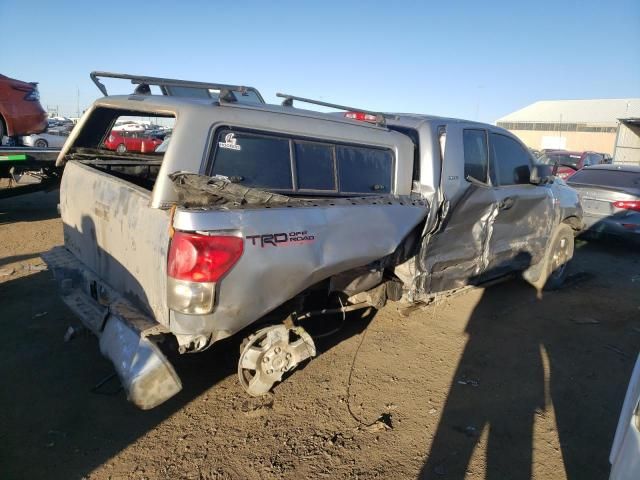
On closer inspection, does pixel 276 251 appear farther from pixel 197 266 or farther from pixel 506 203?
pixel 506 203

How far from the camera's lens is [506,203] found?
474 cm

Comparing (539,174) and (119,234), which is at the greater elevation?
(539,174)

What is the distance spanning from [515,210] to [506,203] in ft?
0.90

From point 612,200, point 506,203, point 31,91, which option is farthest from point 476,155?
point 31,91

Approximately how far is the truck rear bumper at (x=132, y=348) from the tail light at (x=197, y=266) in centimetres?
27

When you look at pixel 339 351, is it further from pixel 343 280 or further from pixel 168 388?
pixel 168 388

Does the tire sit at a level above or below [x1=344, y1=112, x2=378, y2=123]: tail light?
below

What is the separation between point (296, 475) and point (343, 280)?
58.9 inches

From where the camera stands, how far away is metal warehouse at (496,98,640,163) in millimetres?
42562

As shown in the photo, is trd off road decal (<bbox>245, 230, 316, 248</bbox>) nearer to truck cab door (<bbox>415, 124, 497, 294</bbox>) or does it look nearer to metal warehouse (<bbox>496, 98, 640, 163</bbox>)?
truck cab door (<bbox>415, 124, 497, 294</bbox>)

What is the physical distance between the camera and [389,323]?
4.75 metres

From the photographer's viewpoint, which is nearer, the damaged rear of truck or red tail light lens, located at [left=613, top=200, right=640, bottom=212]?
the damaged rear of truck

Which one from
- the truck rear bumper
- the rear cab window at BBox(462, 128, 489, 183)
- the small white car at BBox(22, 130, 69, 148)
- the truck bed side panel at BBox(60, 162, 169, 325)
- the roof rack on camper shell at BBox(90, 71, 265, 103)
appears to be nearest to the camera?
the truck rear bumper

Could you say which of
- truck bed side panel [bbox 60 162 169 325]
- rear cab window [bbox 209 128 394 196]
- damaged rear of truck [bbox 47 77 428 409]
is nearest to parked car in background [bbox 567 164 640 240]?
damaged rear of truck [bbox 47 77 428 409]
